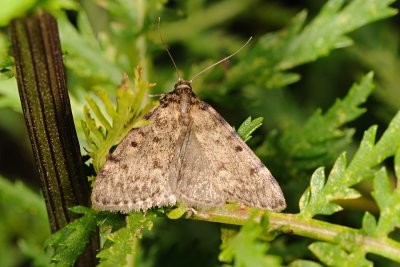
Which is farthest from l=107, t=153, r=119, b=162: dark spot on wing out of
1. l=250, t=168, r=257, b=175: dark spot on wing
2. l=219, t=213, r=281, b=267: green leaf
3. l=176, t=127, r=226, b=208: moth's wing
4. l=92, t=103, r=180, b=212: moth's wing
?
l=219, t=213, r=281, b=267: green leaf

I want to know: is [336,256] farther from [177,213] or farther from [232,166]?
[232,166]

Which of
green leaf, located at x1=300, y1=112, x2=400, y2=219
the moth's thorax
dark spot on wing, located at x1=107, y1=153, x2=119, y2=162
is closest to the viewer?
green leaf, located at x1=300, y1=112, x2=400, y2=219

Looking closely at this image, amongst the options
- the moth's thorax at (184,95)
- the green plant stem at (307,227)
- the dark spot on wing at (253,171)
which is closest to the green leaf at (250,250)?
the green plant stem at (307,227)

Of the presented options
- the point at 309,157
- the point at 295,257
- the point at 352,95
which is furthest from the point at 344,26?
the point at 295,257

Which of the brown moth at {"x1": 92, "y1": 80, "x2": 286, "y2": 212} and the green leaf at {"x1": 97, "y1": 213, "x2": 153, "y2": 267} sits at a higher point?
the brown moth at {"x1": 92, "y1": 80, "x2": 286, "y2": 212}

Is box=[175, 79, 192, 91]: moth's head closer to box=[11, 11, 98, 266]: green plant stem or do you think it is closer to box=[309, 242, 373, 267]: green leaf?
box=[11, 11, 98, 266]: green plant stem

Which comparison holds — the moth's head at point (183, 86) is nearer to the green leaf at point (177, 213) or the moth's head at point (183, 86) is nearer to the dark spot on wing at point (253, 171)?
the dark spot on wing at point (253, 171)

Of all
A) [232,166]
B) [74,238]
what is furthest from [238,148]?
[74,238]
